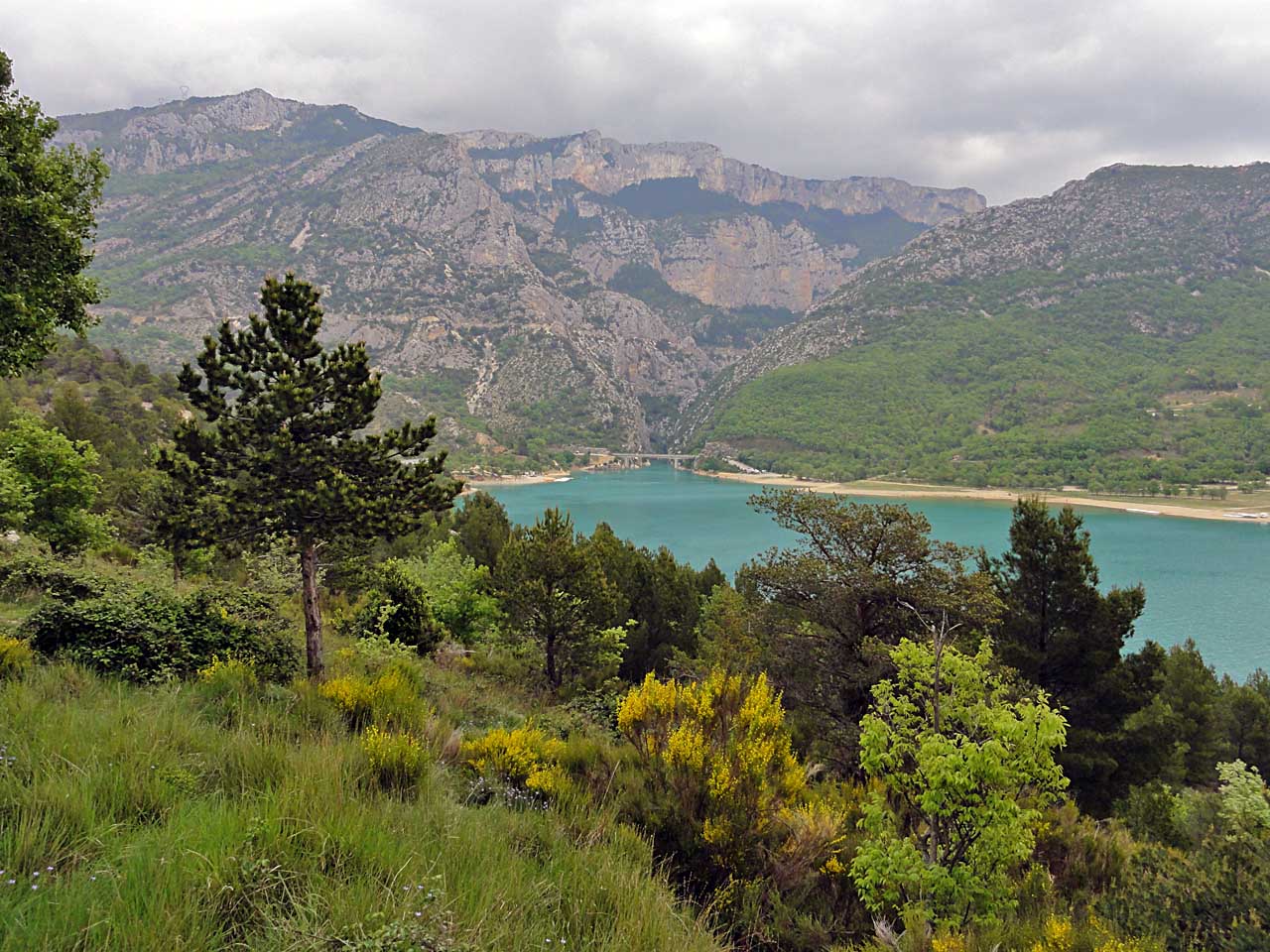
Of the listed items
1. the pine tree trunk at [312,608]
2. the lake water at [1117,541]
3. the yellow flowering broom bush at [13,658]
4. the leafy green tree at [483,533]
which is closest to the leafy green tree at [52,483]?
the pine tree trunk at [312,608]

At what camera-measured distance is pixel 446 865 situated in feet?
8.84

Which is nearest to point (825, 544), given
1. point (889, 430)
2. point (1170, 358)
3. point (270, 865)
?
point (270, 865)

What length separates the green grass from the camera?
1.96 metres

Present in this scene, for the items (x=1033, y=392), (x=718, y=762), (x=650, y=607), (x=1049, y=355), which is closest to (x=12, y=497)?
(x=718, y=762)

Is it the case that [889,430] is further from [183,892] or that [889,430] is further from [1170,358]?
[183,892]

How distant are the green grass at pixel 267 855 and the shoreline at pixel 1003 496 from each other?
6510 centimetres

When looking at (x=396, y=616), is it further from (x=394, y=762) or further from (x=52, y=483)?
(x=394, y=762)

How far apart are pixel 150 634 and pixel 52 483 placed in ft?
37.3

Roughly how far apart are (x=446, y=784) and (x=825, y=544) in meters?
10.9

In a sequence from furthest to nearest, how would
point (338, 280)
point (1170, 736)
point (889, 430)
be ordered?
point (338, 280)
point (889, 430)
point (1170, 736)

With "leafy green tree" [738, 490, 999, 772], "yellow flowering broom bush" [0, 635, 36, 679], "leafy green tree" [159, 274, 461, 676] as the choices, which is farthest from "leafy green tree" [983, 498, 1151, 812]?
"yellow flowering broom bush" [0, 635, 36, 679]

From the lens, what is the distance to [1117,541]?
6562 centimetres

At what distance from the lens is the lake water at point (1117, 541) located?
1606 inches

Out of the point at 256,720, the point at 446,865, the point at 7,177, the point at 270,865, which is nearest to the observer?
the point at 270,865
